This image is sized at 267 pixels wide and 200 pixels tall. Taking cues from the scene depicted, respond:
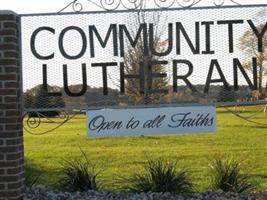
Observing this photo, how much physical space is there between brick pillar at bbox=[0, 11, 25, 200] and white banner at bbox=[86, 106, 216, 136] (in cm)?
103

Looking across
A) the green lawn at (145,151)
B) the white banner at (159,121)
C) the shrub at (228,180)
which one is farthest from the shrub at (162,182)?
the green lawn at (145,151)

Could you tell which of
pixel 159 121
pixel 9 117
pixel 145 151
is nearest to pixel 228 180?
pixel 159 121

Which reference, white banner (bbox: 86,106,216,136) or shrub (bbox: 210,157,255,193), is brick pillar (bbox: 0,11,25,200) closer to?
white banner (bbox: 86,106,216,136)

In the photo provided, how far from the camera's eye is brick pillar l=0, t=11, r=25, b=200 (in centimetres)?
676

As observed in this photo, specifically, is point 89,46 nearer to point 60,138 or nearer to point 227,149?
point 227,149

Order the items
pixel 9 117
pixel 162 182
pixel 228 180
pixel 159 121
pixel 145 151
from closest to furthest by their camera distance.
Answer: pixel 9 117, pixel 159 121, pixel 162 182, pixel 228 180, pixel 145 151

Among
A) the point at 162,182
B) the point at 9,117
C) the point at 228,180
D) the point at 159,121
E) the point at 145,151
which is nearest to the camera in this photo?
the point at 9,117

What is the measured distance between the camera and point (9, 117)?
22.4ft

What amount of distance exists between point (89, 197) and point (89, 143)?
10.2 meters

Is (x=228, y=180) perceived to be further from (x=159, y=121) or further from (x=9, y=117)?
(x=9, y=117)

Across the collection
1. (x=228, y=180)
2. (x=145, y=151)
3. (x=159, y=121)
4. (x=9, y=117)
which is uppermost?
(x=9, y=117)

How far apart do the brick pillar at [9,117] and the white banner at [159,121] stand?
1031 mm

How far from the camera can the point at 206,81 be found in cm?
776

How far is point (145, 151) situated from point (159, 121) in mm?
7361
